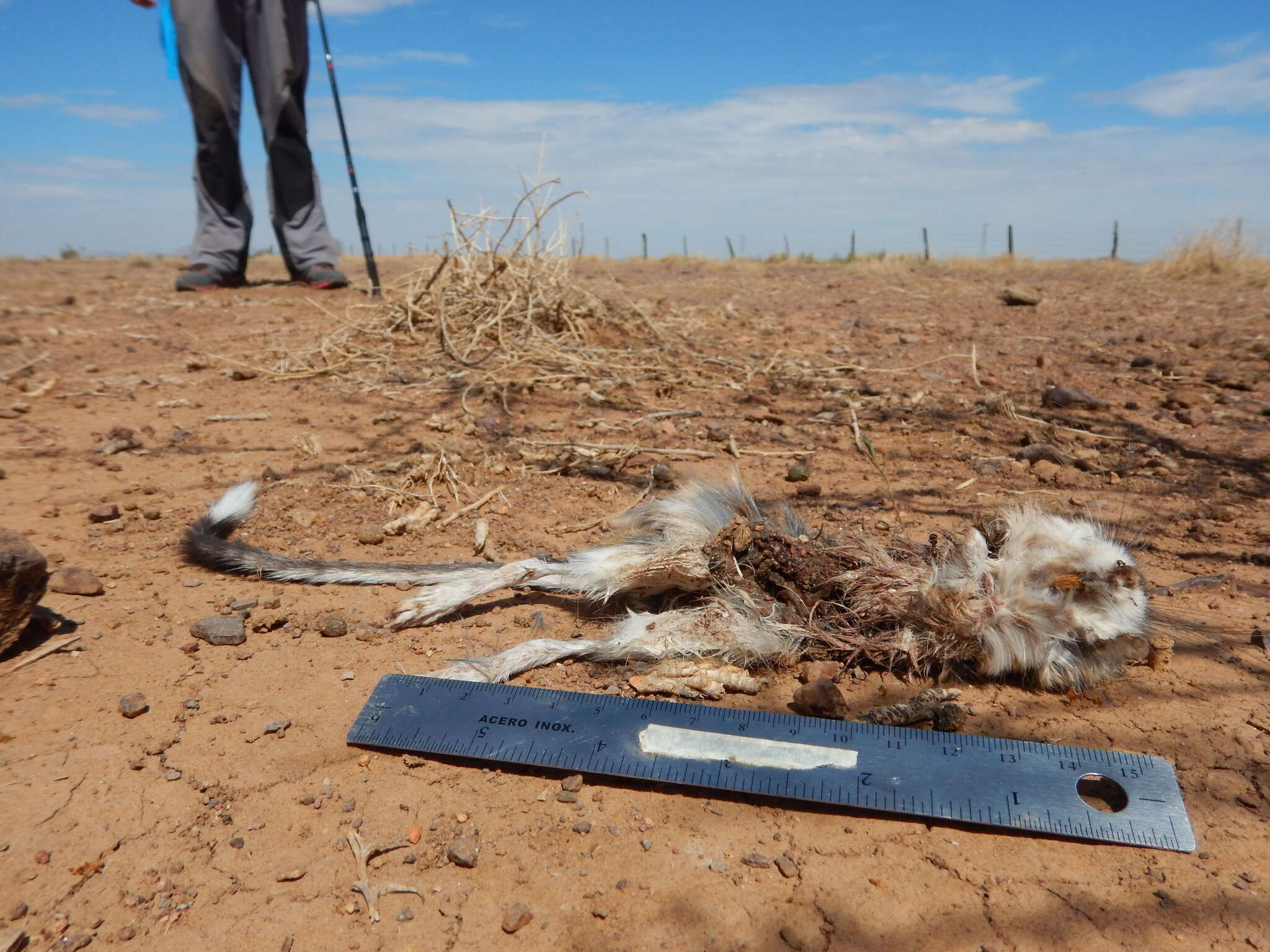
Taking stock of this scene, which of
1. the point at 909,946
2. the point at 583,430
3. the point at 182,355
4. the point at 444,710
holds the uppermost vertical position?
the point at 182,355

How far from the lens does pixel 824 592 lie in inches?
79.6

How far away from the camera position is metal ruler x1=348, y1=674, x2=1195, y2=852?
1.48 m

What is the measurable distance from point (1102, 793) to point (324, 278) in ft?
23.3

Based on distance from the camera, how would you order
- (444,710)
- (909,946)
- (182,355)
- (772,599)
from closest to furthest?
(909,946) → (444,710) → (772,599) → (182,355)

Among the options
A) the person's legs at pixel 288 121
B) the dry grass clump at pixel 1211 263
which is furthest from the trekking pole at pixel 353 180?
the dry grass clump at pixel 1211 263

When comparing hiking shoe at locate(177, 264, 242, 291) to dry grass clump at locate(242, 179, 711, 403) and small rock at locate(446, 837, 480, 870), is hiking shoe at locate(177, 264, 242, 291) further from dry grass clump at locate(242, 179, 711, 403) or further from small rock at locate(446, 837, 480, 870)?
small rock at locate(446, 837, 480, 870)

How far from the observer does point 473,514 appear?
2773 mm

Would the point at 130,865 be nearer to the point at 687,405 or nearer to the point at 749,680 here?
the point at 749,680

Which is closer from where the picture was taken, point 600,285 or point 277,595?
point 277,595

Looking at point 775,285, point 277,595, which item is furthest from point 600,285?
point 277,595

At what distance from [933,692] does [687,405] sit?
2.44 m

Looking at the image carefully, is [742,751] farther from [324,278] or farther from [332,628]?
[324,278]

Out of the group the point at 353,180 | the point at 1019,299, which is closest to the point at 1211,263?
the point at 1019,299

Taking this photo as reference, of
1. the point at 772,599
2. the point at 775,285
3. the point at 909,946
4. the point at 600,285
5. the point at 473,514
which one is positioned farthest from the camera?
the point at 775,285
